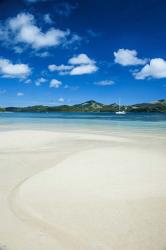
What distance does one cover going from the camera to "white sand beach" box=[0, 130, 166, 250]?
3.58 meters

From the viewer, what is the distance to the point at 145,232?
3.79 meters

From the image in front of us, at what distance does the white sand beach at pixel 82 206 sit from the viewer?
11.7 feet

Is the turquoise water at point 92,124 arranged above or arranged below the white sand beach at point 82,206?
above

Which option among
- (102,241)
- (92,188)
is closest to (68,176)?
(92,188)

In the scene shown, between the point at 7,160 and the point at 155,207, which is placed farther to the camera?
the point at 7,160

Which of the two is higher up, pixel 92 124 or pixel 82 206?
pixel 92 124

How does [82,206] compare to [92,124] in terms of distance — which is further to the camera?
[92,124]

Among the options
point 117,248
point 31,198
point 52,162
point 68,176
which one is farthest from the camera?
point 52,162

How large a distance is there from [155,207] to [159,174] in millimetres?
2317

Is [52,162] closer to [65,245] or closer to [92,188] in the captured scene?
[92,188]

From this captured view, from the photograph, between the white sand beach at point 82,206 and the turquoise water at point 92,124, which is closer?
the white sand beach at point 82,206

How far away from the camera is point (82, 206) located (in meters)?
4.70

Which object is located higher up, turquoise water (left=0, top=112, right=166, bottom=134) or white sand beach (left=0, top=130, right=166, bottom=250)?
turquoise water (left=0, top=112, right=166, bottom=134)

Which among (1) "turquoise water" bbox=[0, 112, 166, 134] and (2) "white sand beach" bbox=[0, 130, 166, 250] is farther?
(1) "turquoise water" bbox=[0, 112, 166, 134]
